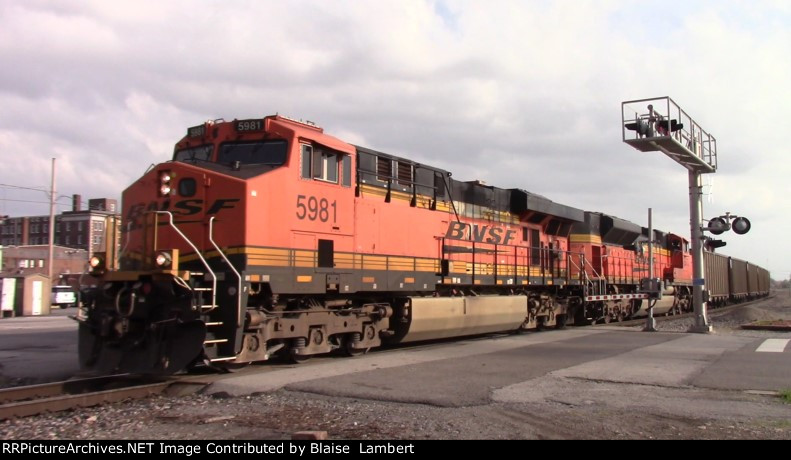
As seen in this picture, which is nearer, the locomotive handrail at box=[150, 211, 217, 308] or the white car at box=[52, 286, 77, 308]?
the locomotive handrail at box=[150, 211, 217, 308]

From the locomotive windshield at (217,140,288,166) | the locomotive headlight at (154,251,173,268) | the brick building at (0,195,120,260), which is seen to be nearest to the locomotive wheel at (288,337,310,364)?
the locomotive headlight at (154,251,173,268)

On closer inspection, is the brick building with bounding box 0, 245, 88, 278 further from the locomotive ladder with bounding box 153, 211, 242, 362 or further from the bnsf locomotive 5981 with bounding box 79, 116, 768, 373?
the locomotive ladder with bounding box 153, 211, 242, 362

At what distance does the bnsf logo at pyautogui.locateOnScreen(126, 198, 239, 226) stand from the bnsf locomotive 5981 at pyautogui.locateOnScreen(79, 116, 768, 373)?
26mm

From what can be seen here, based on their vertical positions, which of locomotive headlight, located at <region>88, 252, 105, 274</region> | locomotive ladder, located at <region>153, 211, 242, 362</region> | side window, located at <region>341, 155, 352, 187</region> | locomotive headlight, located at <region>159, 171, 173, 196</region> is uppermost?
side window, located at <region>341, 155, 352, 187</region>

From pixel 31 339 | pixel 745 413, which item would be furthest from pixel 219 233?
pixel 31 339

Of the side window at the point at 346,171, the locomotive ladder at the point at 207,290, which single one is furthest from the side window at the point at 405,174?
the locomotive ladder at the point at 207,290

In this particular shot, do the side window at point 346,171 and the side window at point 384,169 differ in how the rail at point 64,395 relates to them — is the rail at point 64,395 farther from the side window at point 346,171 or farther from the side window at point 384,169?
the side window at point 384,169

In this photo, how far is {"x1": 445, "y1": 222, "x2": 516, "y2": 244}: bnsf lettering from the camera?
1467 centimetres

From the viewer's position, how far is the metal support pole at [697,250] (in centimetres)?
1758

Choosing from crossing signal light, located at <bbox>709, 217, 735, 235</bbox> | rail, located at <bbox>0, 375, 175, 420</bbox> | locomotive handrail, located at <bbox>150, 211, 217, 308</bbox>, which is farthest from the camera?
crossing signal light, located at <bbox>709, 217, 735, 235</bbox>

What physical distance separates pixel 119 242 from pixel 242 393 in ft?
13.7

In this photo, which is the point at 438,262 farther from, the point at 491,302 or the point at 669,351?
the point at 669,351

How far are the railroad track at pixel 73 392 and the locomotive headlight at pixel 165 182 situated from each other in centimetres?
301

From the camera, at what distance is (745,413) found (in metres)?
6.67
